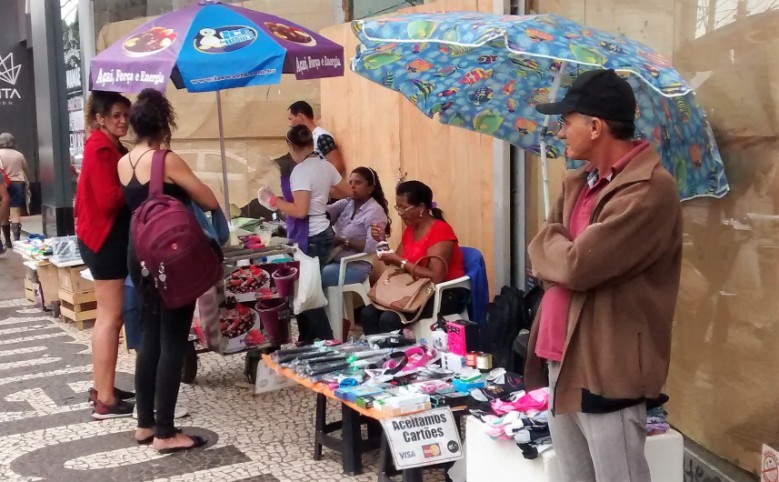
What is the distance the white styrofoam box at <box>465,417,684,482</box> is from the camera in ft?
10.3

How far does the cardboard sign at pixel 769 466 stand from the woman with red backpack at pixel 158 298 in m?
2.79

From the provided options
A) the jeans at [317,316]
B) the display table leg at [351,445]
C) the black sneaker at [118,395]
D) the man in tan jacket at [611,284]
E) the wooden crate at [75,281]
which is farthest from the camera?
the wooden crate at [75,281]

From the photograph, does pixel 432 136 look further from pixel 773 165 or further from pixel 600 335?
pixel 600 335

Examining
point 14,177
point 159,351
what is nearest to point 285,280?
point 159,351

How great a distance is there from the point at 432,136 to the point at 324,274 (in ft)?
4.45

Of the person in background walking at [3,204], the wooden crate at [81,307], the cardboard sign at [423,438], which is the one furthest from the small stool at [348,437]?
the person in background walking at [3,204]

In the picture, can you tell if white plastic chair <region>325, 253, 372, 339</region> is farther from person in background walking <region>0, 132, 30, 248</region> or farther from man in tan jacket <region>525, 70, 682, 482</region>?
person in background walking <region>0, 132, 30, 248</region>

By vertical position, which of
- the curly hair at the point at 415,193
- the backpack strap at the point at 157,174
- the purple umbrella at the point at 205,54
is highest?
the purple umbrella at the point at 205,54

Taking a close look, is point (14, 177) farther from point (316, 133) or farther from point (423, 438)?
point (423, 438)

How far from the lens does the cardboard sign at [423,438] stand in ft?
11.6

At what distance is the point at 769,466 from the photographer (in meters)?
3.42

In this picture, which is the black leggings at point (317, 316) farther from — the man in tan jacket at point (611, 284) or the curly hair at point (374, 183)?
the man in tan jacket at point (611, 284)

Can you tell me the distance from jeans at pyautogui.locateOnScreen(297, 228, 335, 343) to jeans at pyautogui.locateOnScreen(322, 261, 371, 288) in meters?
0.07

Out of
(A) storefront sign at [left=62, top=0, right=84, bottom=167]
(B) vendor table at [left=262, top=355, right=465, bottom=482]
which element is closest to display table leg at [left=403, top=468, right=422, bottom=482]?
(B) vendor table at [left=262, top=355, right=465, bottom=482]
